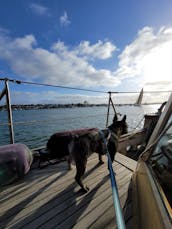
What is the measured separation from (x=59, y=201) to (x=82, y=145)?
29.4 inches

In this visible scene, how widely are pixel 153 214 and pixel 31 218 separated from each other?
127 centimetres

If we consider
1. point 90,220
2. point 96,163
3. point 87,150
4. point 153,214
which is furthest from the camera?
point 96,163

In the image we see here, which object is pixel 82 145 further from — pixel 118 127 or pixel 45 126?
pixel 45 126

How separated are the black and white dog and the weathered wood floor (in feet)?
0.74

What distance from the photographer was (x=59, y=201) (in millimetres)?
1626

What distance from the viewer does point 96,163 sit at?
2568mm

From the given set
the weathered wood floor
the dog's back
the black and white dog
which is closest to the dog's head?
the black and white dog

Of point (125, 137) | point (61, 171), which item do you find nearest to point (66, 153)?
Answer: point (61, 171)

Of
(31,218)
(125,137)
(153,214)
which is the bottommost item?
(31,218)

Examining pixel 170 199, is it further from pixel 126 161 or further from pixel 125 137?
pixel 125 137

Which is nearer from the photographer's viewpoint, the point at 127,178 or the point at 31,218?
the point at 31,218

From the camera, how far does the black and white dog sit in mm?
1771

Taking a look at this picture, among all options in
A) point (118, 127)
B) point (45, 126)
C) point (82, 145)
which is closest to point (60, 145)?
point (82, 145)

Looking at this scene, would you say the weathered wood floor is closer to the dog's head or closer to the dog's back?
the dog's back
